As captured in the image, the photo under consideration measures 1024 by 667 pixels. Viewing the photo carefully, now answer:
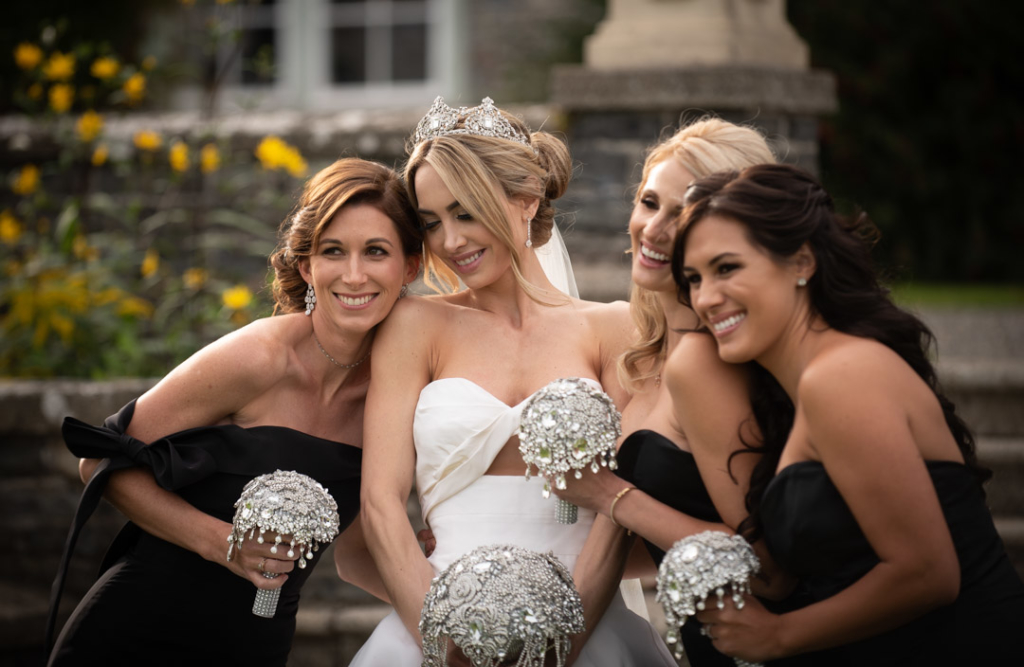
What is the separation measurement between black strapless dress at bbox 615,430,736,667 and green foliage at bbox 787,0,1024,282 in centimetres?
772

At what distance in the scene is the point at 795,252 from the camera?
2.28 m

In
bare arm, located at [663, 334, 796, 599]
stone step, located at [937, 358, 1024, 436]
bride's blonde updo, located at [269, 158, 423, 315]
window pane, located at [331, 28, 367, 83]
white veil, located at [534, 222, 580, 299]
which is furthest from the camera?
window pane, located at [331, 28, 367, 83]

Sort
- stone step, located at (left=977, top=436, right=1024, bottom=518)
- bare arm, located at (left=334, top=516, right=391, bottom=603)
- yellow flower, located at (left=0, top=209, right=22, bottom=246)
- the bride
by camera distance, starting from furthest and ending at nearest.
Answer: yellow flower, located at (left=0, top=209, right=22, bottom=246) → stone step, located at (left=977, top=436, right=1024, bottom=518) → bare arm, located at (left=334, top=516, right=391, bottom=603) → the bride

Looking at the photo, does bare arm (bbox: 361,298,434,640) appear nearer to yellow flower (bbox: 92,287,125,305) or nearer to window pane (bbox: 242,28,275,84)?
yellow flower (bbox: 92,287,125,305)

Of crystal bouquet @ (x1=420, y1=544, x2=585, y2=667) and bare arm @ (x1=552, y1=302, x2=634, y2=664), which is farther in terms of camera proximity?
bare arm @ (x1=552, y1=302, x2=634, y2=664)

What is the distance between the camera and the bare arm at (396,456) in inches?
111

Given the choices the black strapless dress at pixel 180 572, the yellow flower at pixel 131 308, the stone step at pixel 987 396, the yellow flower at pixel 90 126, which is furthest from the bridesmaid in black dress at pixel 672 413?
the yellow flower at pixel 90 126

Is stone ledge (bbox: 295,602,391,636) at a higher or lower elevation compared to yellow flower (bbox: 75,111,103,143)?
lower

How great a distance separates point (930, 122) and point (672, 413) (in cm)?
846

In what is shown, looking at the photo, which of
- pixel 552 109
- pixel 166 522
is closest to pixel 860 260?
pixel 166 522

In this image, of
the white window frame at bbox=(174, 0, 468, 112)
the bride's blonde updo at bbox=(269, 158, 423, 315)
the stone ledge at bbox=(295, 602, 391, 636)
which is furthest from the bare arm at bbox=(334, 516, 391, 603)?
the white window frame at bbox=(174, 0, 468, 112)

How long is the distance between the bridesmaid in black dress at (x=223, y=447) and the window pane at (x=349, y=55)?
717 cm

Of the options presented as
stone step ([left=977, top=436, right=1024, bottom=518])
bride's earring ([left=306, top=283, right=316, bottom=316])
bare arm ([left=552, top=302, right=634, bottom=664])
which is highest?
bride's earring ([left=306, top=283, right=316, bottom=316])

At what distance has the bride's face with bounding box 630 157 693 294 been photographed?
9.14 feet
